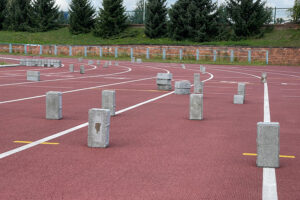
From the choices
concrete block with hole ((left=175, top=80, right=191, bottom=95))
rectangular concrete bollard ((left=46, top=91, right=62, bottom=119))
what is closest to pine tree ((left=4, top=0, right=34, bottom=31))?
concrete block with hole ((left=175, top=80, right=191, bottom=95))

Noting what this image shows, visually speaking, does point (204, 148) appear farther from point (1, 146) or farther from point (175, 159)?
point (1, 146)

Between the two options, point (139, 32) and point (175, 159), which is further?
point (139, 32)

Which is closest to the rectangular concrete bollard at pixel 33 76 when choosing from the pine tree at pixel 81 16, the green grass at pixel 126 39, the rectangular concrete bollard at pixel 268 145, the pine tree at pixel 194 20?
the rectangular concrete bollard at pixel 268 145

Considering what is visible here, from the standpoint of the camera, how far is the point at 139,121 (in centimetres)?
1099

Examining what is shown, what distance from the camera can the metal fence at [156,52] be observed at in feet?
188

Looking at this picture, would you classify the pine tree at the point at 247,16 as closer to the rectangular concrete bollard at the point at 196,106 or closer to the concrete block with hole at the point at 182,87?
the concrete block with hole at the point at 182,87

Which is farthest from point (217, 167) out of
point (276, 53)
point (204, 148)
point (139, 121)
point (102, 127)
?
point (276, 53)

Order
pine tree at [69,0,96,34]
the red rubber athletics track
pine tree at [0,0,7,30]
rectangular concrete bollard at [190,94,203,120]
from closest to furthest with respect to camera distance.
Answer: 1. the red rubber athletics track
2. rectangular concrete bollard at [190,94,203,120]
3. pine tree at [69,0,96,34]
4. pine tree at [0,0,7,30]

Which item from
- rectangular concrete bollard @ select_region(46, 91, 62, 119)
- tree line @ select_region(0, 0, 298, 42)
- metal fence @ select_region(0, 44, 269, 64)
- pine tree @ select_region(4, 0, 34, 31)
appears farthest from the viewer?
pine tree @ select_region(4, 0, 34, 31)

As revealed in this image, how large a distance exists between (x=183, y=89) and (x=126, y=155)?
1043 centimetres

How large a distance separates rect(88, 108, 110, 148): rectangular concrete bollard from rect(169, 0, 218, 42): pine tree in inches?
2359

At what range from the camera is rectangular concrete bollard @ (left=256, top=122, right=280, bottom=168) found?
695 centimetres

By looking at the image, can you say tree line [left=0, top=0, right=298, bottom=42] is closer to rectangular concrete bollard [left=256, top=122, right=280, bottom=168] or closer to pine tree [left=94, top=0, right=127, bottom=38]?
pine tree [left=94, top=0, right=127, bottom=38]

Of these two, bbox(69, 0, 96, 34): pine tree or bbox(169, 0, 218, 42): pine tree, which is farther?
bbox(69, 0, 96, 34): pine tree
